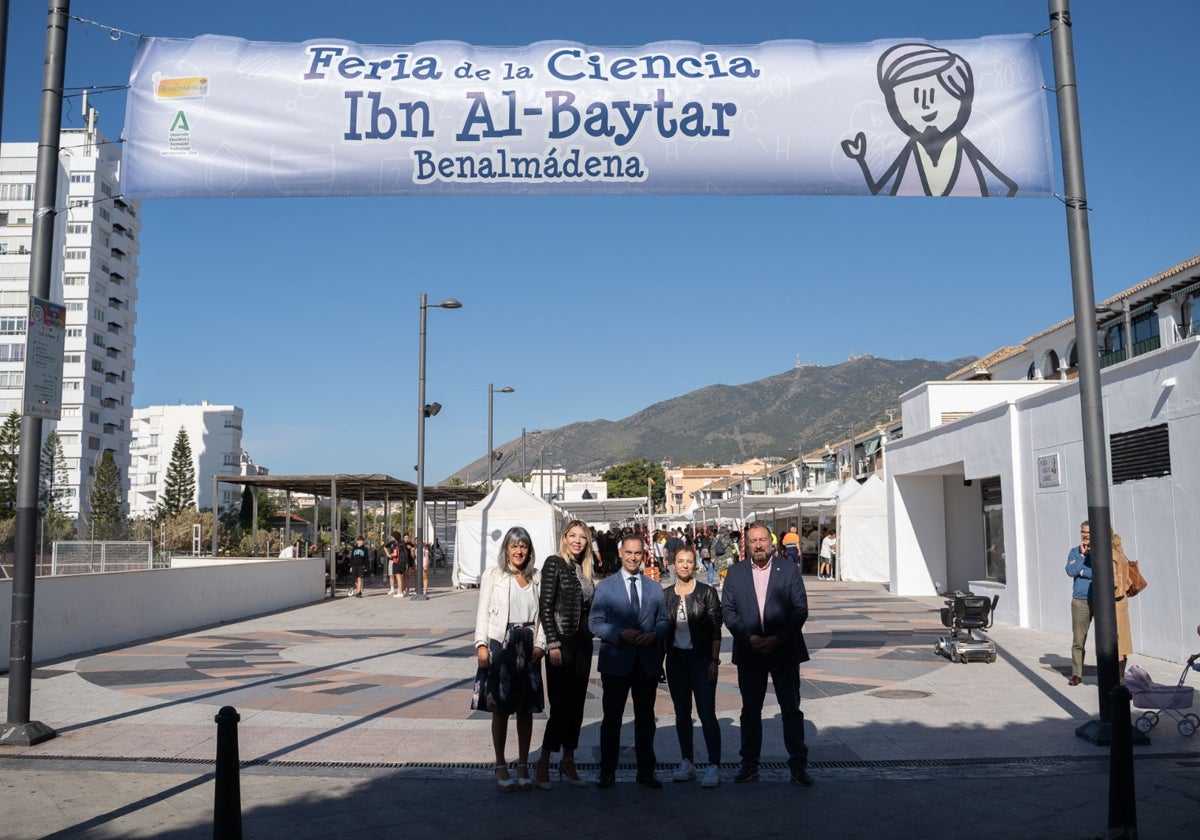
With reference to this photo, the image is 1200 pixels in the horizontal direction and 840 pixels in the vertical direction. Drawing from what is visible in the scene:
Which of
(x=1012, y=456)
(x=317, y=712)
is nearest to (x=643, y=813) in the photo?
(x=317, y=712)

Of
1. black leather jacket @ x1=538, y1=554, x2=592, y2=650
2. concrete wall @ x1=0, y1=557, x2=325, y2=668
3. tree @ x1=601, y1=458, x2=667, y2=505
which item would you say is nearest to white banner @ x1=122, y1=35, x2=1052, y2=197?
black leather jacket @ x1=538, y1=554, x2=592, y2=650

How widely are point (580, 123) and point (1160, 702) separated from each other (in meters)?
6.60

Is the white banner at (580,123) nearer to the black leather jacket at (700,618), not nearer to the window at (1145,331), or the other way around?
the black leather jacket at (700,618)

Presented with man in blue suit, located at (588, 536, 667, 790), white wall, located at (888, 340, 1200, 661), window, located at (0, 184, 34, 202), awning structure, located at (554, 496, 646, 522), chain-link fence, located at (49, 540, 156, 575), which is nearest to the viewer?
man in blue suit, located at (588, 536, 667, 790)

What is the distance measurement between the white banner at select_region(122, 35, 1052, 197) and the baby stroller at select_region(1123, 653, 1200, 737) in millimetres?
4100

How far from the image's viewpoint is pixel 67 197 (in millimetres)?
A: 88375

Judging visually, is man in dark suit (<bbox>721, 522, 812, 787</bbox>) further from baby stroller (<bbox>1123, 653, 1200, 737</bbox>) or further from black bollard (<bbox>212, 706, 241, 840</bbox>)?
black bollard (<bbox>212, 706, 241, 840</bbox>)

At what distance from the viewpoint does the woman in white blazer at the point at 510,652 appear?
6.73 meters

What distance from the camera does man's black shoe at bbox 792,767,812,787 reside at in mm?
6859

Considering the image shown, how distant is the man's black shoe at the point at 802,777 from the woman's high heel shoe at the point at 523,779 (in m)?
1.76

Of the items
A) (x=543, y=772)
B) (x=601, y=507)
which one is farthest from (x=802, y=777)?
(x=601, y=507)

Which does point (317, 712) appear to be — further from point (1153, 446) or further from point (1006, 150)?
point (1153, 446)

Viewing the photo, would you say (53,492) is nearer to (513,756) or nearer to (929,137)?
(513,756)

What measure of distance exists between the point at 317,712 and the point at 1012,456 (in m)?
12.2
